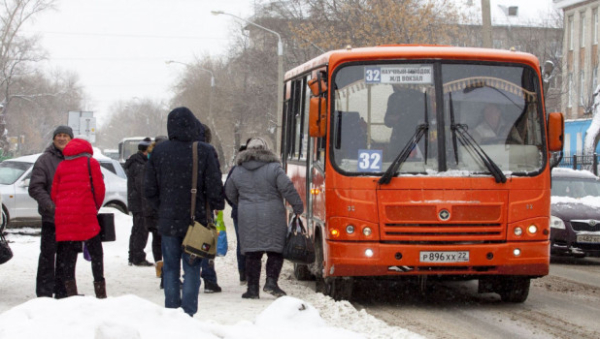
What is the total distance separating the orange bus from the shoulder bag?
2.26 m

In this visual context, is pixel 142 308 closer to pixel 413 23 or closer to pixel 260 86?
pixel 413 23

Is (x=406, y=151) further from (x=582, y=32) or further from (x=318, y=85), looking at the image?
(x=582, y=32)

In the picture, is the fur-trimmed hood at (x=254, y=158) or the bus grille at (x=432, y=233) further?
the fur-trimmed hood at (x=254, y=158)

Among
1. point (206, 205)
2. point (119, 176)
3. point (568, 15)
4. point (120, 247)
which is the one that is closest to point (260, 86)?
point (568, 15)

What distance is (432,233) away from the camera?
10.4m

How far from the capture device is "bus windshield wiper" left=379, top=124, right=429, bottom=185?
10383 millimetres

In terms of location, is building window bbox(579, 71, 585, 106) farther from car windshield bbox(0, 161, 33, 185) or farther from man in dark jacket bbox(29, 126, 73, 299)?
man in dark jacket bbox(29, 126, 73, 299)

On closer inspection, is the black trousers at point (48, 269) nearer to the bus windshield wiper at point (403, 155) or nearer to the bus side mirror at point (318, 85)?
the bus side mirror at point (318, 85)

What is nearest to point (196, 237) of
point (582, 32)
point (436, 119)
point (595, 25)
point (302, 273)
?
point (436, 119)

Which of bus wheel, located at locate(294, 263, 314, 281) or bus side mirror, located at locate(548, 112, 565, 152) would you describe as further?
bus wheel, located at locate(294, 263, 314, 281)

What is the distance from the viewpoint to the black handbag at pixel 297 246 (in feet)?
34.6

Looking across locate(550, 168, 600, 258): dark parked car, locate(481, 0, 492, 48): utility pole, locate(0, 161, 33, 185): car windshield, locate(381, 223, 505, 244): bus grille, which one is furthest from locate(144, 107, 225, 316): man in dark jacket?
locate(0, 161, 33, 185): car windshield

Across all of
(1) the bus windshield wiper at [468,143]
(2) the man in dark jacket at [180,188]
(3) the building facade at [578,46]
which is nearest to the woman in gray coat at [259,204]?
(1) the bus windshield wiper at [468,143]

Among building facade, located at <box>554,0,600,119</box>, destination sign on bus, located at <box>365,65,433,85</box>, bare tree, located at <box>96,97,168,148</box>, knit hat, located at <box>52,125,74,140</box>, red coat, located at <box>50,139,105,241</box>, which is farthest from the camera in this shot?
bare tree, located at <box>96,97,168,148</box>
